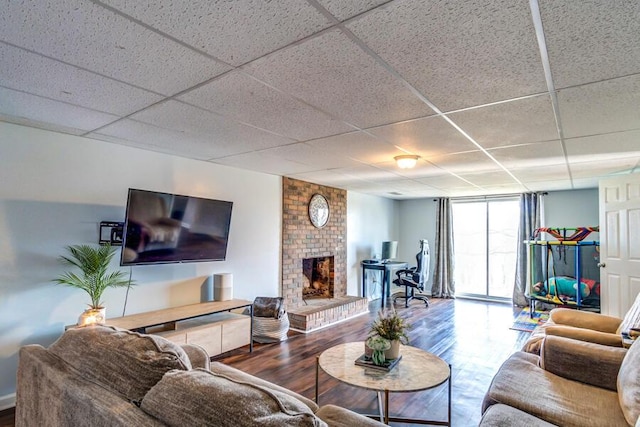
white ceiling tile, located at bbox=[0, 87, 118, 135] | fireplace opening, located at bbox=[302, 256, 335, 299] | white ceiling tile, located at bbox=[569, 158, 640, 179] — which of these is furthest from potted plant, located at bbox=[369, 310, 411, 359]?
fireplace opening, located at bbox=[302, 256, 335, 299]

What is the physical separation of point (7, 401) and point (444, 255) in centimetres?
698

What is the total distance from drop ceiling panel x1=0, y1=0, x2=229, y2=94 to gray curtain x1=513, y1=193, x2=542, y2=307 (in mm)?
6453

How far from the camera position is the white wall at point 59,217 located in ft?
8.62

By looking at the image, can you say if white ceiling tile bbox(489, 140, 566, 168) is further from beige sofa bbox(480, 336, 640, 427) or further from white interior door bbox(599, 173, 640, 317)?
beige sofa bbox(480, 336, 640, 427)

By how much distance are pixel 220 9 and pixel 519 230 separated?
6.80m

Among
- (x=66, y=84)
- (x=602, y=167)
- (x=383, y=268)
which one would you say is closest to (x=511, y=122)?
→ (x=602, y=167)

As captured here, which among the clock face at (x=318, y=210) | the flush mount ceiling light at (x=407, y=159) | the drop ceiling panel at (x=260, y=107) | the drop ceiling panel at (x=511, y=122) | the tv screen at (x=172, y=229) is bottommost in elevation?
the tv screen at (x=172, y=229)

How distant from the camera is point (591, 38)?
1.39 metres

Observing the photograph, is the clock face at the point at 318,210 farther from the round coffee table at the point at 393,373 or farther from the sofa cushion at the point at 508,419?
the sofa cushion at the point at 508,419

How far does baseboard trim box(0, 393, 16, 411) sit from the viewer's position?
2.57m

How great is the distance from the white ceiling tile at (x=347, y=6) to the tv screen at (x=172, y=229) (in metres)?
2.45

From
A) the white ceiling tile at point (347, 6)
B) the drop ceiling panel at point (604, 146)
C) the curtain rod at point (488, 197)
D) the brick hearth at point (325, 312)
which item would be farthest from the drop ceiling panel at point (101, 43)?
the curtain rod at point (488, 197)

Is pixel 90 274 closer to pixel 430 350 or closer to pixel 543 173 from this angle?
pixel 430 350

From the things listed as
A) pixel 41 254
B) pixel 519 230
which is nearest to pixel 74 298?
pixel 41 254
